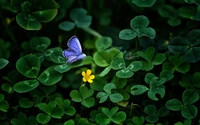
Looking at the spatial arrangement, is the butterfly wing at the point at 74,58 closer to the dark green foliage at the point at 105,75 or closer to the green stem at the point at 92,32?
the dark green foliage at the point at 105,75

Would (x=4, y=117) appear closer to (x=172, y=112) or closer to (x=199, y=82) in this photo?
(x=172, y=112)

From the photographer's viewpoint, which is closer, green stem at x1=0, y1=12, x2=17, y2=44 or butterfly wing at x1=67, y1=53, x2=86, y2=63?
butterfly wing at x1=67, y1=53, x2=86, y2=63

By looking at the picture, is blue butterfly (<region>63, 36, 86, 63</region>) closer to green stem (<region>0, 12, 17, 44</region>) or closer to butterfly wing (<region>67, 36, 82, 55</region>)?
butterfly wing (<region>67, 36, 82, 55</region>)

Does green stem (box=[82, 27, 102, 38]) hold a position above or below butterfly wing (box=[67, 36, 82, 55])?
below

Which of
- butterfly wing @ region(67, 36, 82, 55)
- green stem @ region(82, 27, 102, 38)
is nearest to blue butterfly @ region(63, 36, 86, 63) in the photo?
butterfly wing @ region(67, 36, 82, 55)

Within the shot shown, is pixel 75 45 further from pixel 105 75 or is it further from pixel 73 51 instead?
pixel 105 75

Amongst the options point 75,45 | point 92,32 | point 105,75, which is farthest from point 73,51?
point 92,32

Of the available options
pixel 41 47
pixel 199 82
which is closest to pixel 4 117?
pixel 41 47

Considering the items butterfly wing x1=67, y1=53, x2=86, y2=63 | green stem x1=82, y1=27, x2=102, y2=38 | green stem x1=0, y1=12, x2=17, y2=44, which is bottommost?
green stem x1=82, y1=27, x2=102, y2=38
